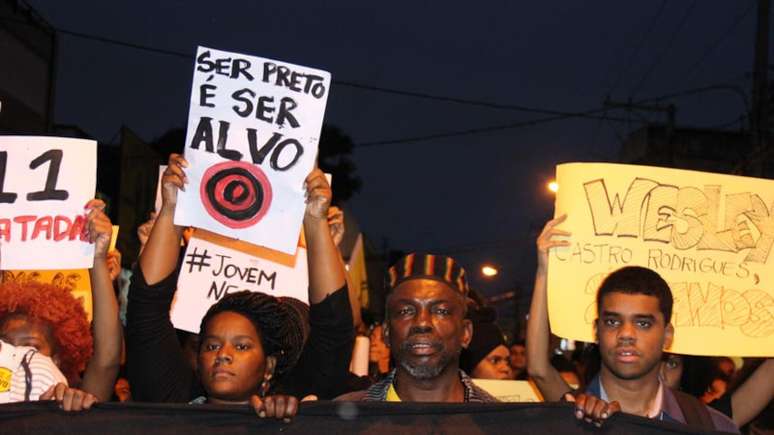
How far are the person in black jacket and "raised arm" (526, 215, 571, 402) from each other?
0.68 metres

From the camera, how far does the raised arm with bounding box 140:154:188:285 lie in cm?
417

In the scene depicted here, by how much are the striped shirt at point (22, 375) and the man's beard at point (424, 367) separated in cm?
119

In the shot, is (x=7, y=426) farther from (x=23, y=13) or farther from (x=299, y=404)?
(x=23, y=13)

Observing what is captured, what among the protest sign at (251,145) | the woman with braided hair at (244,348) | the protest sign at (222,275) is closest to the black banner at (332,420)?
the woman with braided hair at (244,348)

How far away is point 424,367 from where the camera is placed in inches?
155

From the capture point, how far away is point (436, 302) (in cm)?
404

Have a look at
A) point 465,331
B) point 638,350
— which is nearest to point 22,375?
point 465,331

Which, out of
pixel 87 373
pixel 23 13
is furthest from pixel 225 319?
pixel 23 13

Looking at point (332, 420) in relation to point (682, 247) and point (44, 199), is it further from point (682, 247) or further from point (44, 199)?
point (682, 247)

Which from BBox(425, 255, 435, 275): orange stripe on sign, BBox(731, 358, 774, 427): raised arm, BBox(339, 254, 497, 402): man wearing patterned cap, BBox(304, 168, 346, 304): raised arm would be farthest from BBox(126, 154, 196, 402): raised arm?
BBox(731, 358, 774, 427): raised arm

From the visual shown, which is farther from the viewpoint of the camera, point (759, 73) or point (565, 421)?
point (759, 73)

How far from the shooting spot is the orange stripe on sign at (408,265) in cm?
414

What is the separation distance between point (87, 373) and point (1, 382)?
36cm

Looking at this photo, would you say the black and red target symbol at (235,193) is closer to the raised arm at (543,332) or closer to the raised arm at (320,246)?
the raised arm at (320,246)
